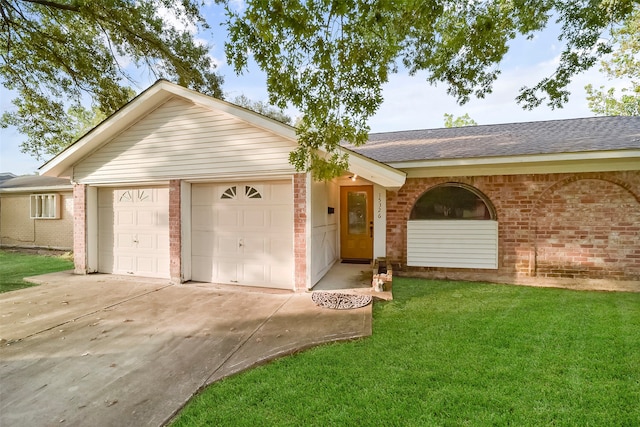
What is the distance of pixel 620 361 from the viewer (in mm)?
3193

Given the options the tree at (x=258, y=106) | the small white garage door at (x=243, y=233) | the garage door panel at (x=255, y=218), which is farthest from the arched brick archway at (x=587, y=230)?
the tree at (x=258, y=106)

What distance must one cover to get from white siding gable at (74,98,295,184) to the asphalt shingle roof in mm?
3071

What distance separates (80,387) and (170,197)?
4.59m

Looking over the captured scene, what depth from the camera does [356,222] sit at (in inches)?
371

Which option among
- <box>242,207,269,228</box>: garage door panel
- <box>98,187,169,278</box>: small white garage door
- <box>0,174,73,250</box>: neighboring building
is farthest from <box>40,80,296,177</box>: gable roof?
<box>0,174,73,250</box>: neighboring building

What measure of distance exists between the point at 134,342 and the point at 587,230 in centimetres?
903

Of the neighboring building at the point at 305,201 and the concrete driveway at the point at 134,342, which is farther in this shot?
the neighboring building at the point at 305,201

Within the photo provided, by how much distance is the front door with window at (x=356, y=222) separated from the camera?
30.5 ft

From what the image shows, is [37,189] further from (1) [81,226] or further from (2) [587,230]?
(2) [587,230]

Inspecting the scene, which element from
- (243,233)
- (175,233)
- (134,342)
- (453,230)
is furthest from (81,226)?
(453,230)

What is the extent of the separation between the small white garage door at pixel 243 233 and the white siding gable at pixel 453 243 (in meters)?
3.29

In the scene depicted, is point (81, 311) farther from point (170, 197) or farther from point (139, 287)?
point (170, 197)

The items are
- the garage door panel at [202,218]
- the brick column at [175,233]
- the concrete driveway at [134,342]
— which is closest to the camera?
the concrete driveway at [134,342]

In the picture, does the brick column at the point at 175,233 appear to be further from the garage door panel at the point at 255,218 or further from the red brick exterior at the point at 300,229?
the red brick exterior at the point at 300,229
